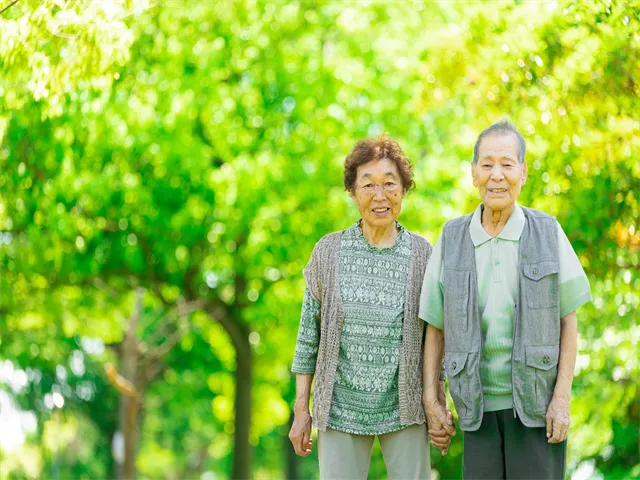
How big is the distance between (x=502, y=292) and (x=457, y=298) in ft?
0.55

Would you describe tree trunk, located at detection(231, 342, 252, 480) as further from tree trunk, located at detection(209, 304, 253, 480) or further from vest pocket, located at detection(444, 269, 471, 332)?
vest pocket, located at detection(444, 269, 471, 332)

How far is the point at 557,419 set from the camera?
11.5 ft

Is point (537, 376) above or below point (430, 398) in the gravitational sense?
above

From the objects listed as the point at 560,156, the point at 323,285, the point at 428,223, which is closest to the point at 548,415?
the point at 323,285

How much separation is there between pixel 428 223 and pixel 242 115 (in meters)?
2.78

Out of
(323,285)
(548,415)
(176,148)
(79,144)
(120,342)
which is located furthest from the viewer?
(120,342)

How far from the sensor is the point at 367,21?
13516mm

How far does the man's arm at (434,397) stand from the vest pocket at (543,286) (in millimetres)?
469

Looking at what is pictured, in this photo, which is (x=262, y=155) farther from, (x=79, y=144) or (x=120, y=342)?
(x=120, y=342)

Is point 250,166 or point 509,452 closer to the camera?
point 509,452

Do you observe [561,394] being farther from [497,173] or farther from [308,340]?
[308,340]

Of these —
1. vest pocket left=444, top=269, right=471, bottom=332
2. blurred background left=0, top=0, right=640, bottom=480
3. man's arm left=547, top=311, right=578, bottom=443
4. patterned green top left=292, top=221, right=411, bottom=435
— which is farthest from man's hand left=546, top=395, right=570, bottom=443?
blurred background left=0, top=0, right=640, bottom=480

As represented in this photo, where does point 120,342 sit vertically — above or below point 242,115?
below

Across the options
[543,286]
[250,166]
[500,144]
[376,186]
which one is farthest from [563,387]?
[250,166]
